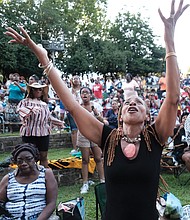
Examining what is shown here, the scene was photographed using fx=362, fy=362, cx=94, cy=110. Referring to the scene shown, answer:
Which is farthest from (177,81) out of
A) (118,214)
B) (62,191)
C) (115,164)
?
(62,191)

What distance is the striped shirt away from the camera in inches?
220

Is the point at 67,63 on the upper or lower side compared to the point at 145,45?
lower

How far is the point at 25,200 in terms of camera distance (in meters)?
3.45

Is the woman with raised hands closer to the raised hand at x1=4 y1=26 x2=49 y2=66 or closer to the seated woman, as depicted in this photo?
the raised hand at x1=4 y1=26 x2=49 y2=66

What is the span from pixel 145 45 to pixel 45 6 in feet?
38.3

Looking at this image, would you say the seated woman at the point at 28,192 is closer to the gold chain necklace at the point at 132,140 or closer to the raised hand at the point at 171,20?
the gold chain necklace at the point at 132,140

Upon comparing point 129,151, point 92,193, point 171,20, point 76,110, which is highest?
point 171,20

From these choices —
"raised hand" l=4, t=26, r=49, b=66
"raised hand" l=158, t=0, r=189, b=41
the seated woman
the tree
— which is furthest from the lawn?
the tree

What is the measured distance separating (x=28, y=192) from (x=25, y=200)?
0.26 ft

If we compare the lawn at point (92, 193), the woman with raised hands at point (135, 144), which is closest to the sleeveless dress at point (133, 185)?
the woman with raised hands at point (135, 144)

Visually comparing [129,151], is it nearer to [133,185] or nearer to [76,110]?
[133,185]

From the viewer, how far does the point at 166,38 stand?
212 centimetres

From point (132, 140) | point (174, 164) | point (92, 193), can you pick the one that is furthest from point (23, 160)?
point (174, 164)

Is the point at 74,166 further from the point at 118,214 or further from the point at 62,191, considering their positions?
the point at 118,214
